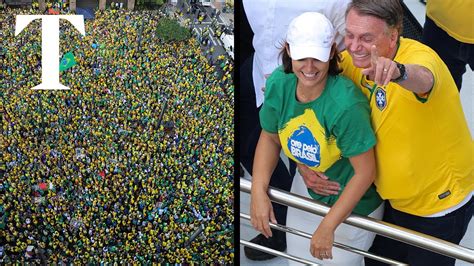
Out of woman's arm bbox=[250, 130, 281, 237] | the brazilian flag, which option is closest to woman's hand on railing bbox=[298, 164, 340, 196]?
woman's arm bbox=[250, 130, 281, 237]

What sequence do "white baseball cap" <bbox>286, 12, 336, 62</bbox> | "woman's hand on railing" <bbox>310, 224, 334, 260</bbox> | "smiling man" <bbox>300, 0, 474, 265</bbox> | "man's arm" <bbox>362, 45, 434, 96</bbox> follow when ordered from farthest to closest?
"woman's hand on railing" <bbox>310, 224, 334, 260</bbox>, "white baseball cap" <bbox>286, 12, 336, 62</bbox>, "smiling man" <bbox>300, 0, 474, 265</bbox>, "man's arm" <bbox>362, 45, 434, 96</bbox>

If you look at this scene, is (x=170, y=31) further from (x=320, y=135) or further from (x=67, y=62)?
(x=320, y=135)

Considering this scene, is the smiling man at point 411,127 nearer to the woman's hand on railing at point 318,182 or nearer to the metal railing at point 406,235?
the woman's hand on railing at point 318,182

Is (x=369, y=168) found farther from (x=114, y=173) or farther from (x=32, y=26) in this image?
(x=32, y=26)

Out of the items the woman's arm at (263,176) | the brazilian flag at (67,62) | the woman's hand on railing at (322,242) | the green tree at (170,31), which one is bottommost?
the woman's hand on railing at (322,242)

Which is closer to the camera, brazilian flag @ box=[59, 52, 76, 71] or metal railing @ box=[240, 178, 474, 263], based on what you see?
metal railing @ box=[240, 178, 474, 263]

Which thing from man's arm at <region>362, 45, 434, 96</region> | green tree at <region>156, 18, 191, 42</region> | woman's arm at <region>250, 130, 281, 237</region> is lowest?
woman's arm at <region>250, 130, 281, 237</region>

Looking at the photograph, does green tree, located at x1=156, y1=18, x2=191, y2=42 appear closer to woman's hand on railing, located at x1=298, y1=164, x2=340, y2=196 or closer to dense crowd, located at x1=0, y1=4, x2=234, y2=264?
dense crowd, located at x1=0, y1=4, x2=234, y2=264

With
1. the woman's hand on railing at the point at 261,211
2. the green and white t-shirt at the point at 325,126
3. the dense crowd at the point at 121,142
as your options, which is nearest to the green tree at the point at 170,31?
the dense crowd at the point at 121,142
